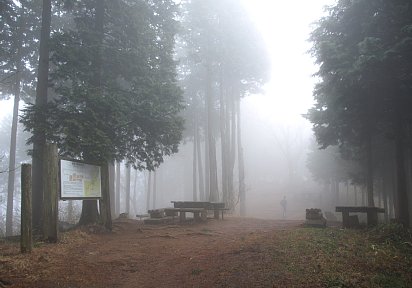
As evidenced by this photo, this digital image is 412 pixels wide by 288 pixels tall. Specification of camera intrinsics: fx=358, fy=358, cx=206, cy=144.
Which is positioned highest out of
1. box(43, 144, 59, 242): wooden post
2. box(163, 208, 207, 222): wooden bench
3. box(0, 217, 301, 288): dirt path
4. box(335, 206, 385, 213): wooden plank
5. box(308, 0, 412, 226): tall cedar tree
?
box(308, 0, 412, 226): tall cedar tree

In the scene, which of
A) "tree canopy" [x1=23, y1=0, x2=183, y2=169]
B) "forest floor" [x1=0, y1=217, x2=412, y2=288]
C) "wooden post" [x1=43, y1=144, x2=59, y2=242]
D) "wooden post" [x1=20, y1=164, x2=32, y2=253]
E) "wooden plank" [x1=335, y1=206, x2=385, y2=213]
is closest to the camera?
"forest floor" [x1=0, y1=217, x2=412, y2=288]

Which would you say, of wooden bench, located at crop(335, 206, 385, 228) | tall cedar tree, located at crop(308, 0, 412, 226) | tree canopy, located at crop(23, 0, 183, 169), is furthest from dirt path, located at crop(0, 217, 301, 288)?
tall cedar tree, located at crop(308, 0, 412, 226)

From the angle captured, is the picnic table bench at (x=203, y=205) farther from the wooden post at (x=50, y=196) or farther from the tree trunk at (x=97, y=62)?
the wooden post at (x=50, y=196)

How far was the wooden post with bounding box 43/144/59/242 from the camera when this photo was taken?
Answer: 9.62 meters

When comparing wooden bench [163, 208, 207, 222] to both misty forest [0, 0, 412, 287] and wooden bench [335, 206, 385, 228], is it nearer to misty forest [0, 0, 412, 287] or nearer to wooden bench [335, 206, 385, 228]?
misty forest [0, 0, 412, 287]

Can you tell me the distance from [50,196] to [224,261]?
524 centimetres

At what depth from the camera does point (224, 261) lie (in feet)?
23.8

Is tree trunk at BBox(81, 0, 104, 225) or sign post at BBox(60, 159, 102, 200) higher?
tree trunk at BBox(81, 0, 104, 225)

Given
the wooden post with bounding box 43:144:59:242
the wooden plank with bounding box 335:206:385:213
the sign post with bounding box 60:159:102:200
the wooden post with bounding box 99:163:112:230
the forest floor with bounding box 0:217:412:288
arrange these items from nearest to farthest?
the forest floor with bounding box 0:217:412:288 → the wooden post with bounding box 43:144:59:242 → the sign post with bounding box 60:159:102:200 → the wooden plank with bounding box 335:206:385:213 → the wooden post with bounding box 99:163:112:230

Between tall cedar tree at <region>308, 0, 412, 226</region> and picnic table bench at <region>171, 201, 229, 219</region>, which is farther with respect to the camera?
picnic table bench at <region>171, 201, 229, 219</region>

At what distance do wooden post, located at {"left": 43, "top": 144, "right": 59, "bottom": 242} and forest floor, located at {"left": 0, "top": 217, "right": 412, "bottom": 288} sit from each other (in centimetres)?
41

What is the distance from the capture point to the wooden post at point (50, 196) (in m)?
9.62

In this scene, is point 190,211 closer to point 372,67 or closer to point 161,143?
point 161,143

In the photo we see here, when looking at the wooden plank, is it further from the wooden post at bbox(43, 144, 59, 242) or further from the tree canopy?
the wooden post at bbox(43, 144, 59, 242)
